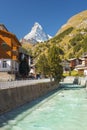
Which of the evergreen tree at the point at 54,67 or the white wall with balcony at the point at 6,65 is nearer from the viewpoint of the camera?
the white wall with balcony at the point at 6,65

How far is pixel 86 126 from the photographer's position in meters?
31.3

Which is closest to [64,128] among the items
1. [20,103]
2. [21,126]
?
[21,126]

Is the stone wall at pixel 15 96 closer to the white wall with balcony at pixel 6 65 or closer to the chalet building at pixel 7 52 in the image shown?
the white wall with balcony at pixel 6 65

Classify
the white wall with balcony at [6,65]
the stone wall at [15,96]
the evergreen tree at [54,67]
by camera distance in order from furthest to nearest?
1. the evergreen tree at [54,67]
2. the white wall with balcony at [6,65]
3. the stone wall at [15,96]

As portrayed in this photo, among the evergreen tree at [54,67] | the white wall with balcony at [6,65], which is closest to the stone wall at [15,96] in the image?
the white wall with balcony at [6,65]

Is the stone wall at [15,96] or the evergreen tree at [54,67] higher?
the evergreen tree at [54,67]

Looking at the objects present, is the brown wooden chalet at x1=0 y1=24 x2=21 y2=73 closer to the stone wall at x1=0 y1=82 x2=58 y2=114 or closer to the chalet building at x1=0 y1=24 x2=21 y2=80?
the chalet building at x1=0 y1=24 x2=21 y2=80

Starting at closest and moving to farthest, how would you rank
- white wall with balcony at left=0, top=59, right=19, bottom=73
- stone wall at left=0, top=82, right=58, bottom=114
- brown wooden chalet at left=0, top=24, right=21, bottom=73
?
stone wall at left=0, top=82, right=58, bottom=114, brown wooden chalet at left=0, top=24, right=21, bottom=73, white wall with balcony at left=0, top=59, right=19, bottom=73

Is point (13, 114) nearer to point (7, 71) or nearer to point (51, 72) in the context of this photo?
point (7, 71)

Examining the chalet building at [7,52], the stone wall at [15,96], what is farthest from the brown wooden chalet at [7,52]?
the stone wall at [15,96]

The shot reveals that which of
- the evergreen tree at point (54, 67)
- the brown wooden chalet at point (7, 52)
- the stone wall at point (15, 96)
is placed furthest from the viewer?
the evergreen tree at point (54, 67)

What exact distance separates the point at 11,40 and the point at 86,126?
53216 mm

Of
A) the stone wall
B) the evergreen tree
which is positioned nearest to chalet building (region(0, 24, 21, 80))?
the evergreen tree

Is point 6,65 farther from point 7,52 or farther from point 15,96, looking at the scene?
point 15,96
